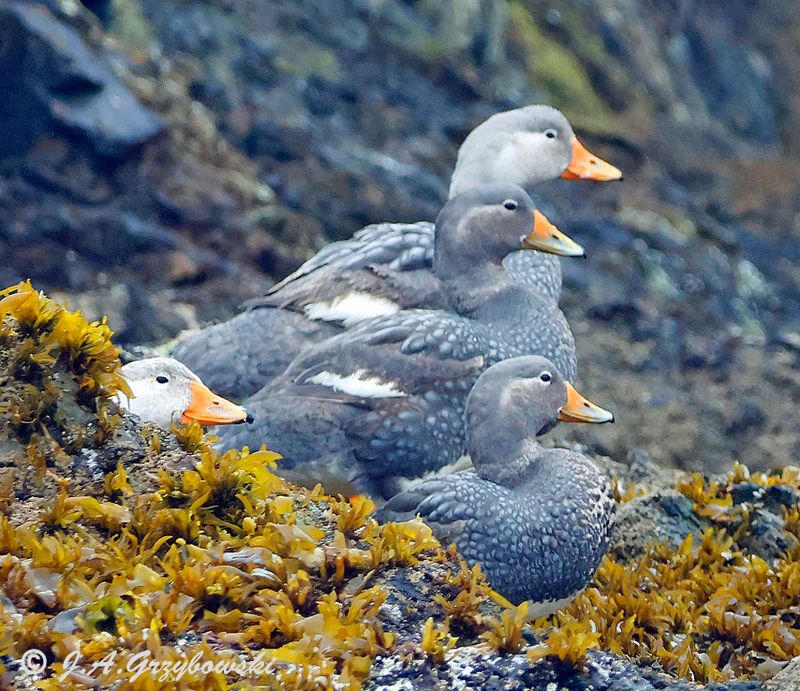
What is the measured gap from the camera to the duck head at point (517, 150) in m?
7.90

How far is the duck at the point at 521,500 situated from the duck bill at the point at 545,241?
1251 millimetres

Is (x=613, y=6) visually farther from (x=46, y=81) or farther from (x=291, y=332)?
(x=291, y=332)

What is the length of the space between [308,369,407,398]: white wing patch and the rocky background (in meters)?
3.18

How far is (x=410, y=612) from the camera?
3.99m

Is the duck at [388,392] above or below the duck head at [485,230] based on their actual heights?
below

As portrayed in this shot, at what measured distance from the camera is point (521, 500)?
5.16 meters

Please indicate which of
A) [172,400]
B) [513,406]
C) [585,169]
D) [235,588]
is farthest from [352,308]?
[235,588]

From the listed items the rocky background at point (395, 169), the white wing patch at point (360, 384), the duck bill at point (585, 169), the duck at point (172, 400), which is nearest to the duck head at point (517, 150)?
the duck bill at point (585, 169)

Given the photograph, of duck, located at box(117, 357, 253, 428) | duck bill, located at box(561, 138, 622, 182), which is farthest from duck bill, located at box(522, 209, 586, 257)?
duck, located at box(117, 357, 253, 428)

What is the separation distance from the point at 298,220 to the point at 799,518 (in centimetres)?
620

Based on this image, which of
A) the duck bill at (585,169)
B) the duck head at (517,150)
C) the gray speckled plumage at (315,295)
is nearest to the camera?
the gray speckled plumage at (315,295)

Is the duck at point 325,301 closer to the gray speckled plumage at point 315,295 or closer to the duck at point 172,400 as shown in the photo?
the gray speckled plumage at point 315,295

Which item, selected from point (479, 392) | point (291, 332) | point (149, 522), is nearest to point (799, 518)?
point (479, 392)

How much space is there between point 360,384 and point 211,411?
770 millimetres
